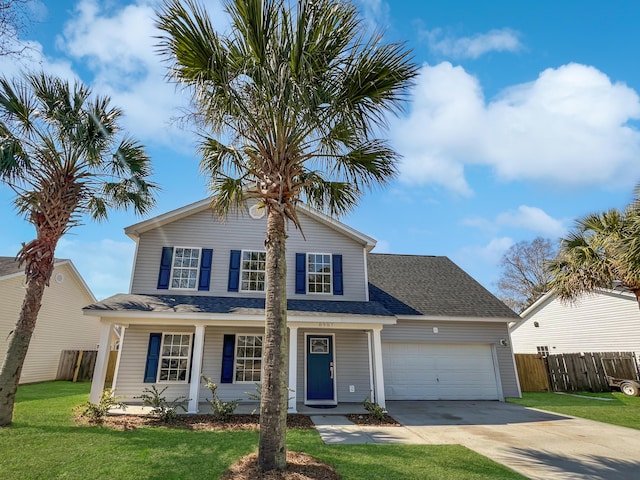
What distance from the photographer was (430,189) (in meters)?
12.1

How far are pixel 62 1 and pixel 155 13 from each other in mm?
1986

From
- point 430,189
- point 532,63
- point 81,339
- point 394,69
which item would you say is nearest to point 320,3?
point 394,69

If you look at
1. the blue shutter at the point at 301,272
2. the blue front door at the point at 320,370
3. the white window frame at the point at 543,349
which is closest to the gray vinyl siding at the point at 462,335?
the blue front door at the point at 320,370

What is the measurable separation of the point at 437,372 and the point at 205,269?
31.9ft

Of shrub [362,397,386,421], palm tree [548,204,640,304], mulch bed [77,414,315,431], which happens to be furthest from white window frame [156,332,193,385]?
palm tree [548,204,640,304]

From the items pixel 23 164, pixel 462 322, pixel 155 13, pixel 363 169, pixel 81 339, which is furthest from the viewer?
pixel 81 339

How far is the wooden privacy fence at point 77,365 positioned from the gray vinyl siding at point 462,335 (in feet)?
47.5

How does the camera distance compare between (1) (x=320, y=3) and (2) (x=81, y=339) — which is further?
(2) (x=81, y=339)

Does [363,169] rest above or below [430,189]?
below

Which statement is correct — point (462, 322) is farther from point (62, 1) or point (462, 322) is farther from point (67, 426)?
point (62, 1)

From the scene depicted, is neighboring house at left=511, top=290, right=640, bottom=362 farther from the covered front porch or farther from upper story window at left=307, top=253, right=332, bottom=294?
upper story window at left=307, top=253, right=332, bottom=294

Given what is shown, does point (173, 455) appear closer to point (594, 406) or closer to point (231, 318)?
point (231, 318)

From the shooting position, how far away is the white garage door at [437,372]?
1307 cm

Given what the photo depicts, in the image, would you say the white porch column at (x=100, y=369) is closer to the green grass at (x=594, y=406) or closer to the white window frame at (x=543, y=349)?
the green grass at (x=594, y=406)
